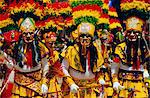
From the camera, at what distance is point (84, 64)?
41.8 ft

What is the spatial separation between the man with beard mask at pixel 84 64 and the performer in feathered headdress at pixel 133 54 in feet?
1.18

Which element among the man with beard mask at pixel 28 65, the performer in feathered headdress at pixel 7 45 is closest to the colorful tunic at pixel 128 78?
the man with beard mask at pixel 28 65

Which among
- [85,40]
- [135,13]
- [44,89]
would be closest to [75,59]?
[85,40]

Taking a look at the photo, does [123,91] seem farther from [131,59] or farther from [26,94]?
[26,94]

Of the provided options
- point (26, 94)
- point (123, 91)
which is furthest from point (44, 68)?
point (123, 91)

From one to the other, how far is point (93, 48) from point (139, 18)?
0.94 meters

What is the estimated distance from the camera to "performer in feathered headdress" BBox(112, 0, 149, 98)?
12.9 meters

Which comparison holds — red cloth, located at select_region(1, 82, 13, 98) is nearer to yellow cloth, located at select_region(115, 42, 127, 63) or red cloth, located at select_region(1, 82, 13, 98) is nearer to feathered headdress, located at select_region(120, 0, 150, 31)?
yellow cloth, located at select_region(115, 42, 127, 63)

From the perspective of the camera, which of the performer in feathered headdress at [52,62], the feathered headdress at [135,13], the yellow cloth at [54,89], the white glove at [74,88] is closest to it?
the white glove at [74,88]

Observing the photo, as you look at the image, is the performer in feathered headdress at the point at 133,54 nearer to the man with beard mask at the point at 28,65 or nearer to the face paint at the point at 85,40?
the face paint at the point at 85,40

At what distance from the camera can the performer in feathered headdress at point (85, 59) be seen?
12.7 m

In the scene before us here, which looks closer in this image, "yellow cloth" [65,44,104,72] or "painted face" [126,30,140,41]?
"yellow cloth" [65,44,104,72]

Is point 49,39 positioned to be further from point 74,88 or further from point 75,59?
point 74,88

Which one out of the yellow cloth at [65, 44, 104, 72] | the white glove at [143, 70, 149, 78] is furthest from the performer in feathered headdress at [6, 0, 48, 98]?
the white glove at [143, 70, 149, 78]
